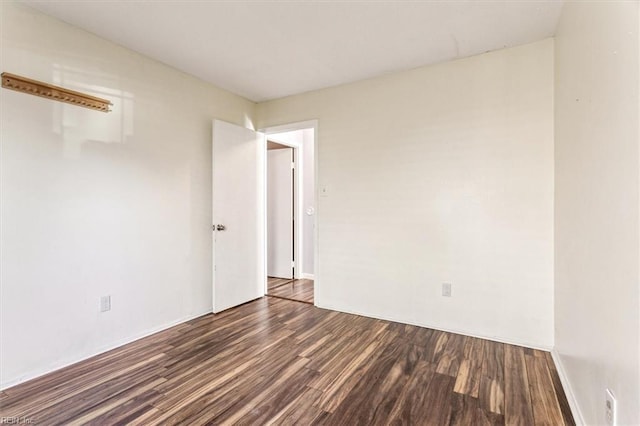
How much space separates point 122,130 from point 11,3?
0.98m

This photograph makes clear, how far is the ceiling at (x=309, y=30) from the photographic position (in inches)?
83.2

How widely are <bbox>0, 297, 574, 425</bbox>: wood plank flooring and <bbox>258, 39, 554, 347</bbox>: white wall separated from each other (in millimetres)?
391

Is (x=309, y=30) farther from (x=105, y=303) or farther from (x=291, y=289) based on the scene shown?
(x=291, y=289)

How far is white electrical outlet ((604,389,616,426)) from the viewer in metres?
1.20

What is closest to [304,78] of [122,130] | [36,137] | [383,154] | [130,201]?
[383,154]

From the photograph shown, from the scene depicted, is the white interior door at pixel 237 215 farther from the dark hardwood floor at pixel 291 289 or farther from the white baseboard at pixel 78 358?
the white baseboard at pixel 78 358

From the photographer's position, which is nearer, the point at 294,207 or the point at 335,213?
the point at 335,213

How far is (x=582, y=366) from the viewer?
1638 mm

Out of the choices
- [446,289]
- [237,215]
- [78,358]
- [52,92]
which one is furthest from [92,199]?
[446,289]

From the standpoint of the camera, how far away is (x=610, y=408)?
1.24m

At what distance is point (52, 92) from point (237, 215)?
1.99 m

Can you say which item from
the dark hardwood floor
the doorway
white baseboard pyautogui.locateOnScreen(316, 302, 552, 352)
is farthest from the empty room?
the doorway

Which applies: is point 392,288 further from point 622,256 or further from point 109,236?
point 109,236

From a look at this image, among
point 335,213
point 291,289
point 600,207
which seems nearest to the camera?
point 600,207
